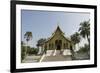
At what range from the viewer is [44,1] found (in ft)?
6.47

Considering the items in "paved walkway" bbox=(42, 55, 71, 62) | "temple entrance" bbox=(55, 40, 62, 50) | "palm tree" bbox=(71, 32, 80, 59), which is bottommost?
"paved walkway" bbox=(42, 55, 71, 62)

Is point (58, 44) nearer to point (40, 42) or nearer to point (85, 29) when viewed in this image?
point (40, 42)

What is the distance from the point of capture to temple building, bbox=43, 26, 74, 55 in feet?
6.55

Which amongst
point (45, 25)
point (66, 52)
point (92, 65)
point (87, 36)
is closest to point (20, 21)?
point (45, 25)

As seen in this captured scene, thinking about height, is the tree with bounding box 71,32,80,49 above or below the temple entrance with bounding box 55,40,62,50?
above

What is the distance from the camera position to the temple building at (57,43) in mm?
1996

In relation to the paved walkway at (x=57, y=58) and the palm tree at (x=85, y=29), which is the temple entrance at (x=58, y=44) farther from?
the palm tree at (x=85, y=29)

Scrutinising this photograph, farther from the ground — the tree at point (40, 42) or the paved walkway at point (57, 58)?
the tree at point (40, 42)

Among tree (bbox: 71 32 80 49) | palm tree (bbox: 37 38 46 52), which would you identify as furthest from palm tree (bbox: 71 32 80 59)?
palm tree (bbox: 37 38 46 52)

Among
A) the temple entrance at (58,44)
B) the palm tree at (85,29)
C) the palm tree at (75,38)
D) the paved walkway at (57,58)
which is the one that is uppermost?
the palm tree at (85,29)

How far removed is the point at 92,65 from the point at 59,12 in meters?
0.66

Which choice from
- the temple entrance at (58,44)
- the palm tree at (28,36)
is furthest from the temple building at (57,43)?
the palm tree at (28,36)

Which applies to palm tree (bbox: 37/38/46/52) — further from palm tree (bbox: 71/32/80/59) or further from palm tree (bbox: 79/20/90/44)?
palm tree (bbox: 79/20/90/44)

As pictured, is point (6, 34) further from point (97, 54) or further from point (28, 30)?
point (97, 54)
